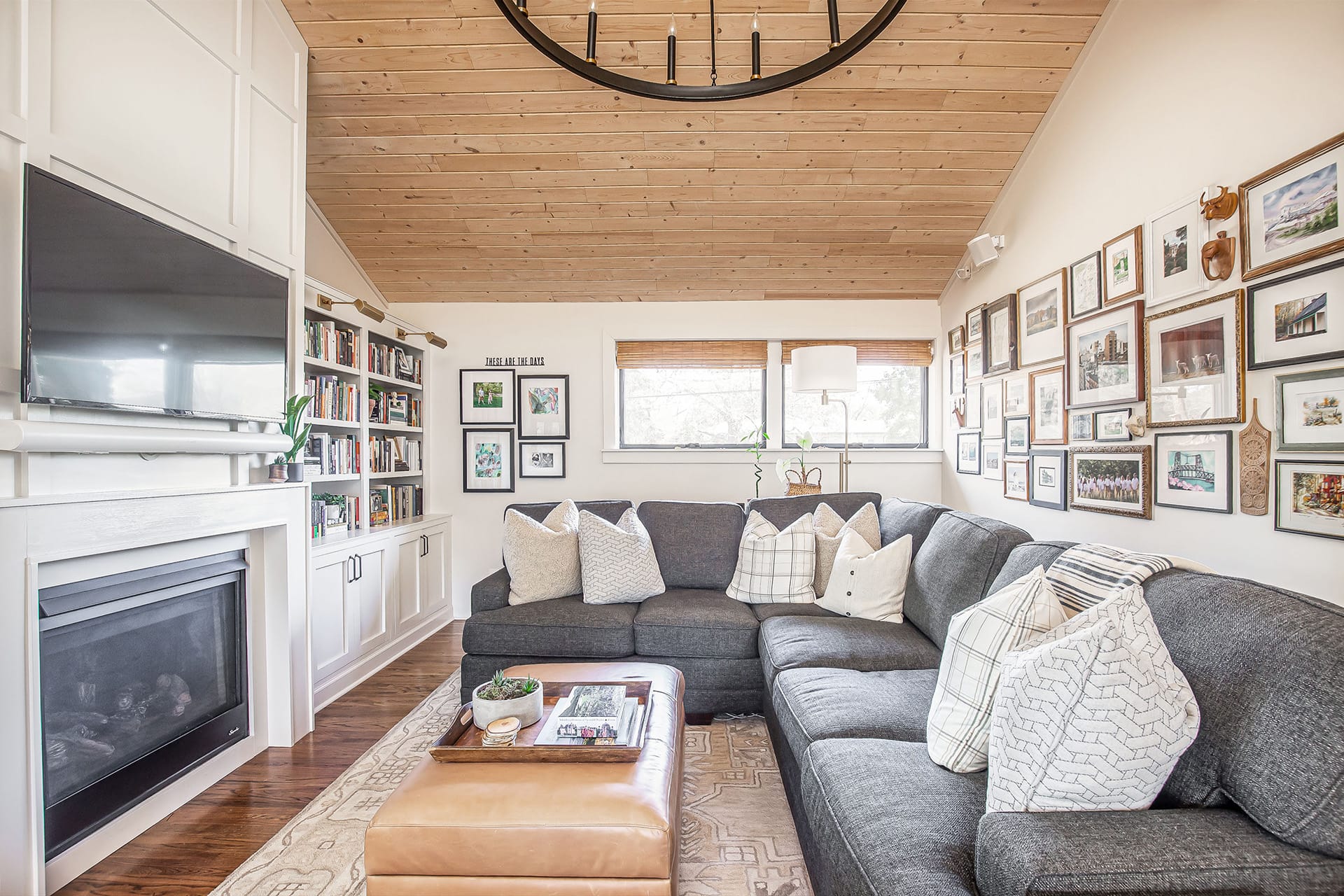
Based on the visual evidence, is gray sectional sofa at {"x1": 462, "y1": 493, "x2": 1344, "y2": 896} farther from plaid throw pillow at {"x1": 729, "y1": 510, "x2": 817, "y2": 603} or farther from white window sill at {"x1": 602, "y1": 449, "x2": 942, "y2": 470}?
white window sill at {"x1": 602, "y1": 449, "x2": 942, "y2": 470}

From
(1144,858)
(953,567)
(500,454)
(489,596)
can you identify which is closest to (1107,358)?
(953,567)

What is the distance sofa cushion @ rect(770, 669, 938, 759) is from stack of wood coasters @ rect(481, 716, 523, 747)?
752 mm

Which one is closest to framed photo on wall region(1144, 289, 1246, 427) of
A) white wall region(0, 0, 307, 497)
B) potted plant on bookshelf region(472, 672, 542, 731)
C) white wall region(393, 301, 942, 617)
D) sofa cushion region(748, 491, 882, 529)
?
sofa cushion region(748, 491, 882, 529)

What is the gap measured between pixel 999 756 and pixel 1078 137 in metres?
2.68

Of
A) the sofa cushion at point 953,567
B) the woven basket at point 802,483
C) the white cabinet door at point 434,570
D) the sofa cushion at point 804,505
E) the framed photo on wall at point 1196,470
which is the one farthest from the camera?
the white cabinet door at point 434,570

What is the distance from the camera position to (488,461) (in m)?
4.24

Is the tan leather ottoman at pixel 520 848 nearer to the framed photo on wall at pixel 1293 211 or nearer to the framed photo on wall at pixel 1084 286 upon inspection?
the framed photo on wall at pixel 1293 211

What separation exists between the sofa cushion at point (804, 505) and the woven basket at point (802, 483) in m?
0.26

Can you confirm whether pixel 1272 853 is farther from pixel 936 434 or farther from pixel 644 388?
pixel 644 388

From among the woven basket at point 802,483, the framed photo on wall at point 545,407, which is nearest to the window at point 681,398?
the framed photo on wall at point 545,407

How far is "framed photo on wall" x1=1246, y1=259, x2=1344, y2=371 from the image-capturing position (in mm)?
1587

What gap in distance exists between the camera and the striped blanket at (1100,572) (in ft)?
4.75

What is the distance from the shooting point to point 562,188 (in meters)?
3.32

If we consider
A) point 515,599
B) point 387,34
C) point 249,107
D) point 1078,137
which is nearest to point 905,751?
point 515,599
